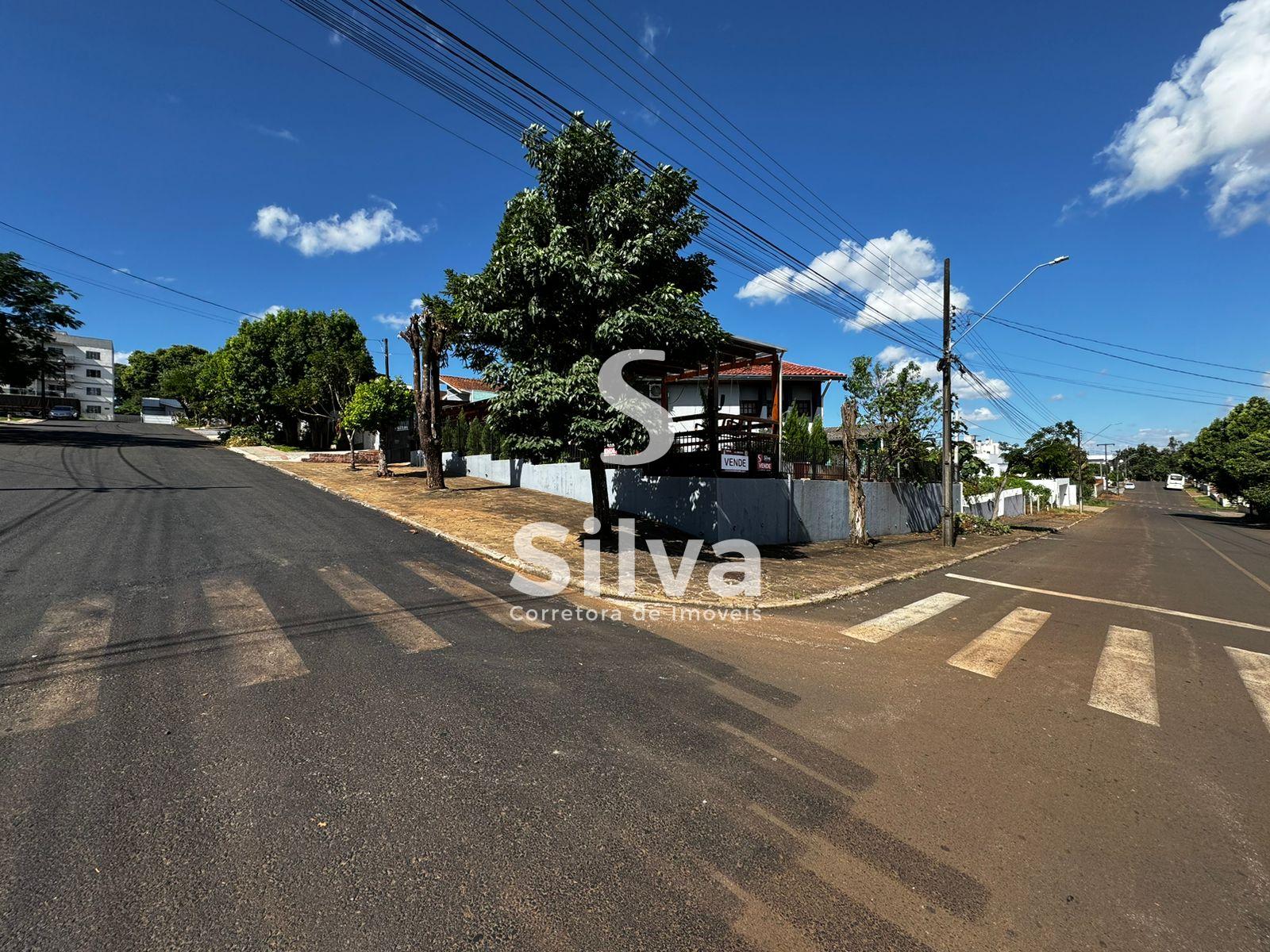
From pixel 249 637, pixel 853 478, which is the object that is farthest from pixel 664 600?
pixel 853 478

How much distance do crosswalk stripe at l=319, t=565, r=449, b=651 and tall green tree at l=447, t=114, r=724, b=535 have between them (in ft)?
11.9

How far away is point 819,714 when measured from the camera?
14.7ft

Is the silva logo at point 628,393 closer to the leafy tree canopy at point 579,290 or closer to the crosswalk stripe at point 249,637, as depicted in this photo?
the leafy tree canopy at point 579,290

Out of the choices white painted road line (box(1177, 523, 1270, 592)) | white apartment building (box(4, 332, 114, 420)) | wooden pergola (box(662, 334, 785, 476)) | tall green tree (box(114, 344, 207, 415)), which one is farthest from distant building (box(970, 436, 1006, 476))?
white apartment building (box(4, 332, 114, 420))

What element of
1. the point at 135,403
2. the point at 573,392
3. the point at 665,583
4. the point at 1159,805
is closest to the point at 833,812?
the point at 1159,805

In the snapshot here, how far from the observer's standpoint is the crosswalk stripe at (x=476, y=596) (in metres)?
6.35

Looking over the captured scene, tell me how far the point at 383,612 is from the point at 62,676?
252cm

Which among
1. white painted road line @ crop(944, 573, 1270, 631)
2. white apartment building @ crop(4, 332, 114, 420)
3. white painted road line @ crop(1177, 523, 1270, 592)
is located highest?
white apartment building @ crop(4, 332, 114, 420)

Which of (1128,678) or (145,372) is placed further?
(145,372)

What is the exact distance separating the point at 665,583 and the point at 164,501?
456 inches

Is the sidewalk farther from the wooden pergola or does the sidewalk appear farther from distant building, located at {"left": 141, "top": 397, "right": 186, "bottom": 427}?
distant building, located at {"left": 141, "top": 397, "right": 186, "bottom": 427}

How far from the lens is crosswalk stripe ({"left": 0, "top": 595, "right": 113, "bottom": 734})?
3.67 meters

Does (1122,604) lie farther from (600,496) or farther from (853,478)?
(600,496)

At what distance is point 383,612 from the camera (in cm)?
623
